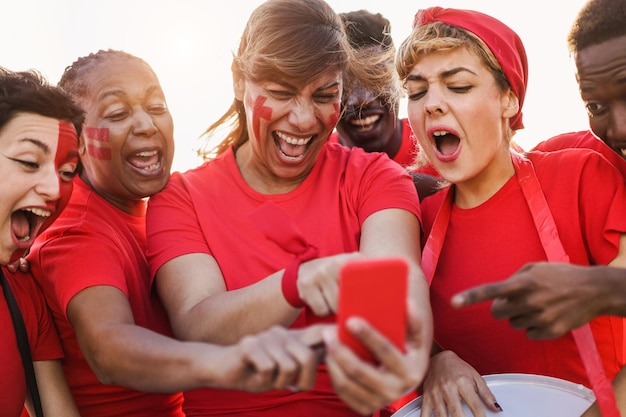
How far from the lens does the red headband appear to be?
2840mm

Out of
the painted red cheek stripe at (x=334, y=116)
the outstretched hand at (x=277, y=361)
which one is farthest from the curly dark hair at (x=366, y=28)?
the outstretched hand at (x=277, y=361)

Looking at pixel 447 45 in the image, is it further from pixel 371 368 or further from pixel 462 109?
pixel 371 368

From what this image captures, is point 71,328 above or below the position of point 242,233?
below

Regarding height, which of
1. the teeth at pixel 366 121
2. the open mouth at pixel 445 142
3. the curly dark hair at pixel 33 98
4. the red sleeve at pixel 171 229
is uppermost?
the curly dark hair at pixel 33 98

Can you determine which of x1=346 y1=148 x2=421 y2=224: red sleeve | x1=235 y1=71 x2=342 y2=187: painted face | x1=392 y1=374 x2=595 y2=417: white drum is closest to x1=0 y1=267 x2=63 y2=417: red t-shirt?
x1=235 y1=71 x2=342 y2=187: painted face

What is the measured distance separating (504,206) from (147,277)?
1.48m

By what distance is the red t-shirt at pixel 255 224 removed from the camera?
8.89 ft

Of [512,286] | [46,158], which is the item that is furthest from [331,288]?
[46,158]

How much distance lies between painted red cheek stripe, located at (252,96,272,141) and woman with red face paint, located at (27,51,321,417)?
0.55 metres

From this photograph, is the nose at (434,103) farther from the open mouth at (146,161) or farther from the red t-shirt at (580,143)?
the open mouth at (146,161)

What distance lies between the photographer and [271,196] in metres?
2.98

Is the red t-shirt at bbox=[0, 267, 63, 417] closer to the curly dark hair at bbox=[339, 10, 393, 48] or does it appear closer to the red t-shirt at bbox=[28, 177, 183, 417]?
the red t-shirt at bbox=[28, 177, 183, 417]

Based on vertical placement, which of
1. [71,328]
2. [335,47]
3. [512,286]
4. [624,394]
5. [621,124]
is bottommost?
[624,394]

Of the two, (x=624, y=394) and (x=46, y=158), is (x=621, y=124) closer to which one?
(x=624, y=394)
